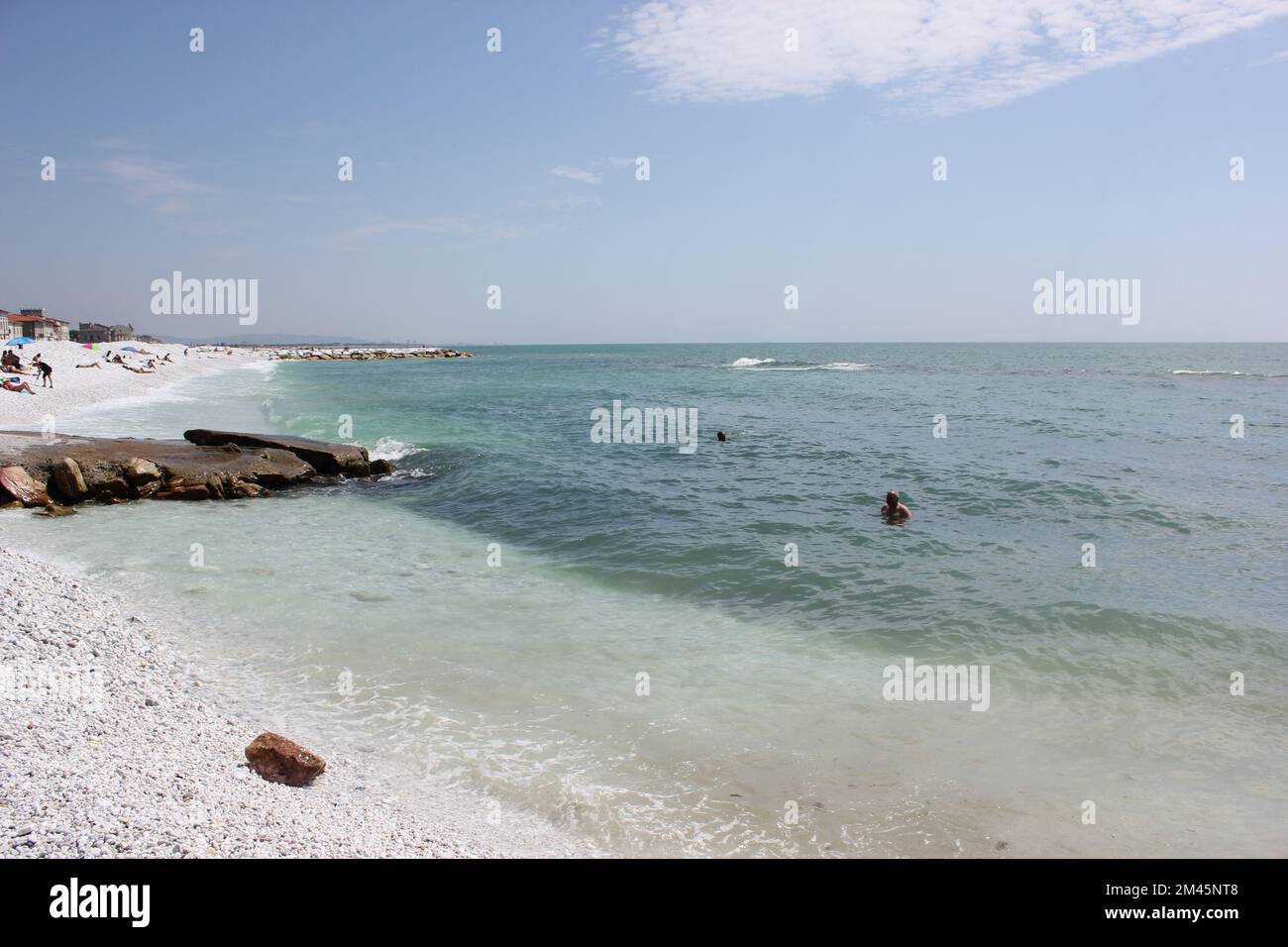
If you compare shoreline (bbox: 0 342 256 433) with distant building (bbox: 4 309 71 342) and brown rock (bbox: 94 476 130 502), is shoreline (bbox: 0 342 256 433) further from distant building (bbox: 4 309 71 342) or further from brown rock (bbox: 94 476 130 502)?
distant building (bbox: 4 309 71 342)

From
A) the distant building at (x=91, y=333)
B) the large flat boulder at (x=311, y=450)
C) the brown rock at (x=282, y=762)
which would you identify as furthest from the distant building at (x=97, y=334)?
the brown rock at (x=282, y=762)

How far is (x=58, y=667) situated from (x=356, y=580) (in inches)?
197

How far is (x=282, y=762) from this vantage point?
20.4ft

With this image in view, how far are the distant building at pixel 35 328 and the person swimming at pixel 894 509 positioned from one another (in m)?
94.3

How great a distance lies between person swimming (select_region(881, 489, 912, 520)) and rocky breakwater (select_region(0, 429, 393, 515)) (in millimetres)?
14940

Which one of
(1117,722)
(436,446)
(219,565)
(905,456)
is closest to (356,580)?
(219,565)

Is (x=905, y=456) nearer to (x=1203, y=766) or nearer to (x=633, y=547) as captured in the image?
(x=633, y=547)

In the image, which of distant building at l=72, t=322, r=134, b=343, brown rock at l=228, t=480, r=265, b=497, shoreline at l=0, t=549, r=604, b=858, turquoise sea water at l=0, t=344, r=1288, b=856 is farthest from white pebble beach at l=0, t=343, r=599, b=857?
distant building at l=72, t=322, r=134, b=343

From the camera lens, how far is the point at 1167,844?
595cm

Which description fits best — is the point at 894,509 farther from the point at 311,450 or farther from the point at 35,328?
the point at 35,328

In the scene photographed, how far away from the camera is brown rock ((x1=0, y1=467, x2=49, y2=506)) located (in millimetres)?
16297

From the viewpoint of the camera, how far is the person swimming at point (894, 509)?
1608 cm

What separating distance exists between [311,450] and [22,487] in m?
6.80

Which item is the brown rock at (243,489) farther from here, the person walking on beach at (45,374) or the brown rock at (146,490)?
the person walking on beach at (45,374)
